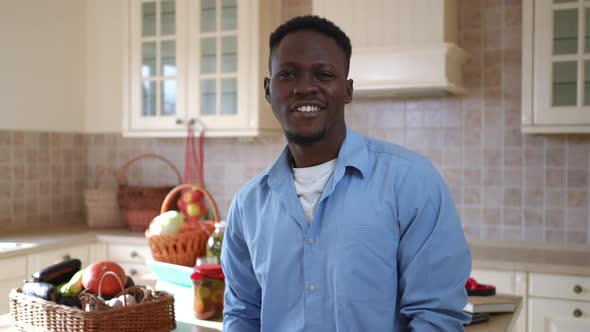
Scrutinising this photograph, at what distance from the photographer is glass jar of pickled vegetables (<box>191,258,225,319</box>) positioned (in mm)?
1832

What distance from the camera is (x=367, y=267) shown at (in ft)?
4.02

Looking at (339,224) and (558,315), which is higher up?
(339,224)

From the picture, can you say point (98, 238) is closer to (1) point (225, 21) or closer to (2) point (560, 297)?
(1) point (225, 21)

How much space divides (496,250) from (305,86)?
2113mm

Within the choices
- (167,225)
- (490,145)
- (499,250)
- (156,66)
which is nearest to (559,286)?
(499,250)

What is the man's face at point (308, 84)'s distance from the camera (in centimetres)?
126

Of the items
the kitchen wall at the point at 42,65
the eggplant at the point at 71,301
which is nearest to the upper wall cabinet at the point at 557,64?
the eggplant at the point at 71,301

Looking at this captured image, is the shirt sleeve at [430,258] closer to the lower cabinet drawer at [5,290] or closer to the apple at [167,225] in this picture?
the apple at [167,225]

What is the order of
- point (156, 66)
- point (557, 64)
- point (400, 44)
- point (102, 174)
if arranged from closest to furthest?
point (557, 64), point (400, 44), point (156, 66), point (102, 174)

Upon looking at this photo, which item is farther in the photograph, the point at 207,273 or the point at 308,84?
the point at 207,273

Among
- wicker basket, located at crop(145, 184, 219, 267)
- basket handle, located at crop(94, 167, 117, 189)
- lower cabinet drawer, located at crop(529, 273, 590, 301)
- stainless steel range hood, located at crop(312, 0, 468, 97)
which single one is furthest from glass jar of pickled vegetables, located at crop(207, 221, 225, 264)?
basket handle, located at crop(94, 167, 117, 189)

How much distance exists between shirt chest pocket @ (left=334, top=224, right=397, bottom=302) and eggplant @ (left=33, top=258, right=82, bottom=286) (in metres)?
Answer: 0.90

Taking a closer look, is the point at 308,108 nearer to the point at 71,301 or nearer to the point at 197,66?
the point at 71,301

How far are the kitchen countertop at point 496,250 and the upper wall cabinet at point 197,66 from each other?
2.03ft
